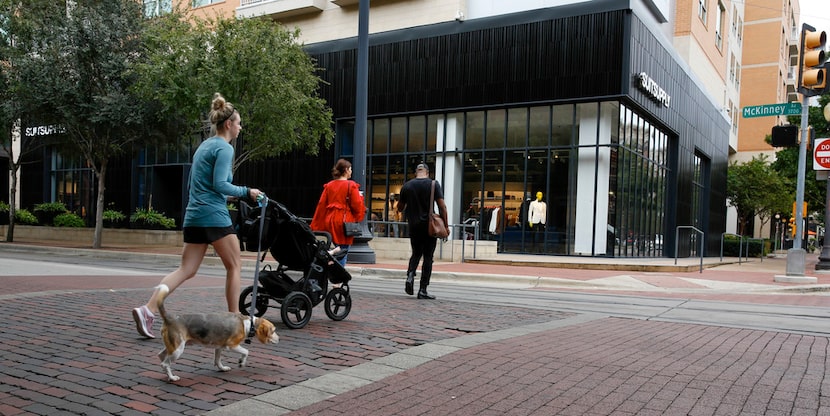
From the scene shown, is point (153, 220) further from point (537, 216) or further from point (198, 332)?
point (198, 332)

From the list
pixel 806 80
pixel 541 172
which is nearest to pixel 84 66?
pixel 541 172

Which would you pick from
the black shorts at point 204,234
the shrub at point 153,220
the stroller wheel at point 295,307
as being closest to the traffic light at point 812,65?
the stroller wheel at point 295,307

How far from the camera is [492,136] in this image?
21984mm

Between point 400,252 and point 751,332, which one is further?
point 400,252

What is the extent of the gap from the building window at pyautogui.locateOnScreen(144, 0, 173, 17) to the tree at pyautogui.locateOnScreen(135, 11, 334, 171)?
3.02m

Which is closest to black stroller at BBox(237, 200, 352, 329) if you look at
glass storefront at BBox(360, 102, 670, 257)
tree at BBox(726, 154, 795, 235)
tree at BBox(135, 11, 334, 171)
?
tree at BBox(135, 11, 334, 171)

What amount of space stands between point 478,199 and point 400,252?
206 inches

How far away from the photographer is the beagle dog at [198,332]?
367cm

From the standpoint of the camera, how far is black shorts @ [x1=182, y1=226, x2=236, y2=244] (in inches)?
184

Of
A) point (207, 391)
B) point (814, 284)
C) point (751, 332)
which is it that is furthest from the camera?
point (814, 284)

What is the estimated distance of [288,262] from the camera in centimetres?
571

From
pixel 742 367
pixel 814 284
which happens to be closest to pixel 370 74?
pixel 814 284

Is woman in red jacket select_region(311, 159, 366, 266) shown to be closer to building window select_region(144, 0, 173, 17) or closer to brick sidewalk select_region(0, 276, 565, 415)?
brick sidewalk select_region(0, 276, 565, 415)

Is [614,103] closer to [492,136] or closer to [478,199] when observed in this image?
Result: [492,136]
